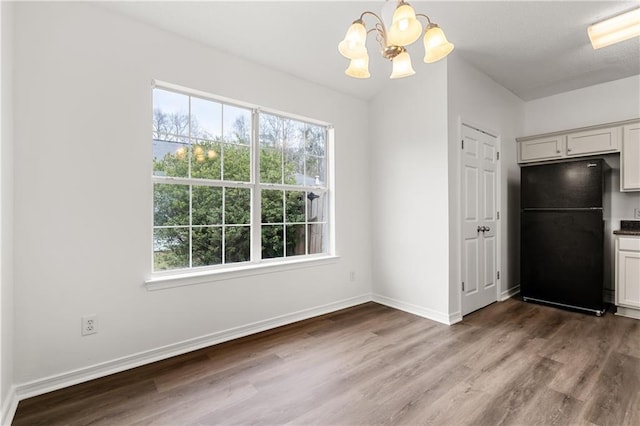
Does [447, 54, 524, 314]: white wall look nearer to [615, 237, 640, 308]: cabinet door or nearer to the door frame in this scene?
the door frame

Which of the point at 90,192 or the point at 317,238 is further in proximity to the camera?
the point at 317,238

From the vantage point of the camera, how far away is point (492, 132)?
12.2 feet

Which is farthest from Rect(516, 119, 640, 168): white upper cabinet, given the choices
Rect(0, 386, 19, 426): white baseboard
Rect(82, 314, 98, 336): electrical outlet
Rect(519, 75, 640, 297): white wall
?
Rect(0, 386, 19, 426): white baseboard

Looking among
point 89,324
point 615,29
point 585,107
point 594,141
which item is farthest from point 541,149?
point 89,324

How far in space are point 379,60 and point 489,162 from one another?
183 centimetres

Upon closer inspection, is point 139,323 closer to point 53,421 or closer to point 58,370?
point 58,370

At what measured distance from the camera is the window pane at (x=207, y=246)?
2.64 metres

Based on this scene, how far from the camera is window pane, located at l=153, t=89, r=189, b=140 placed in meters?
2.49

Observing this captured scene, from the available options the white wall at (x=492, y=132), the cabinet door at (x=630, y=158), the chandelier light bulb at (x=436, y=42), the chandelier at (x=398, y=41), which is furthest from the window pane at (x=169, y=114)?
the cabinet door at (x=630, y=158)

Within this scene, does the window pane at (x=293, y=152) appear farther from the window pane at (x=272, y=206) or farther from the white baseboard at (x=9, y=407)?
the white baseboard at (x=9, y=407)

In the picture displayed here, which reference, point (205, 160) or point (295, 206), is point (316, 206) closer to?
point (295, 206)

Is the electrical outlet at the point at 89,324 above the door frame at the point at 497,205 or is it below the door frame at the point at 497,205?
below

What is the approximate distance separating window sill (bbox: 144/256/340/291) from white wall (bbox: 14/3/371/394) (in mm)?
57

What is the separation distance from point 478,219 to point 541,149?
139 centimetres
